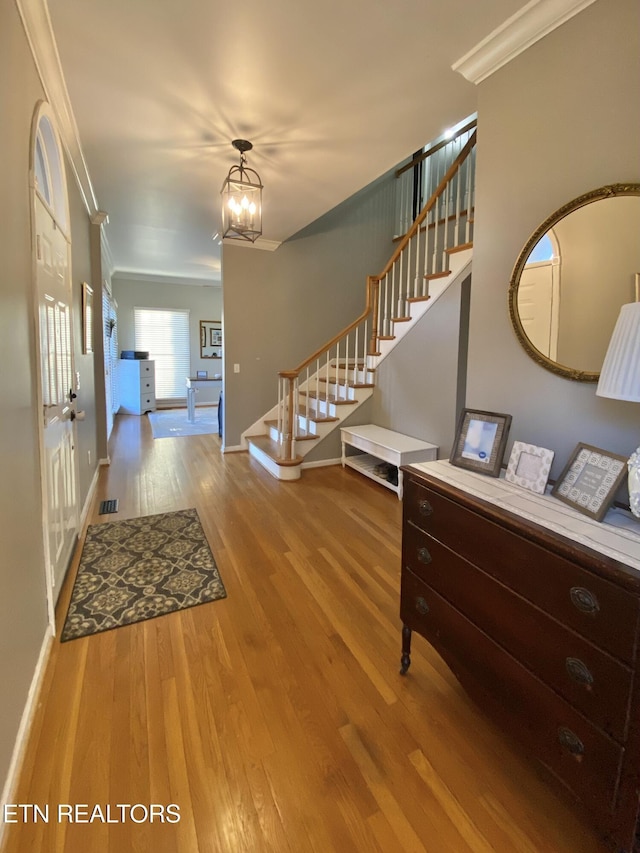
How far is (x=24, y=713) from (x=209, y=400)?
27.9 ft

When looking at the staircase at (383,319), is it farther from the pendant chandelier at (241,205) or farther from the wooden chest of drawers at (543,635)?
the wooden chest of drawers at (543,635)

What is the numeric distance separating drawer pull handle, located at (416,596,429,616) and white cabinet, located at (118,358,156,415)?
7599mm

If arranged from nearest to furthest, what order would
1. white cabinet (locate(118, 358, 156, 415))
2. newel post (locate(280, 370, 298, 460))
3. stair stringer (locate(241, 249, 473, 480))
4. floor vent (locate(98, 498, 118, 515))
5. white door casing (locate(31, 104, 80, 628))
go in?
1. white door casing (locate(31, 104, 80, 628))
2. floor vent (locate(98, 498, 118, 515))
3. stair stringer (locate(241, 249, 473, 480))
4. newel post (locate(280, 370, 298, 460))
5. white cabinet (locate(118, 358, 156, 415))

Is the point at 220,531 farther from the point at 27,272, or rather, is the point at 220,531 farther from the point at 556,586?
the point at 556,586

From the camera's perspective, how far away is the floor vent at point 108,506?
11.0ft

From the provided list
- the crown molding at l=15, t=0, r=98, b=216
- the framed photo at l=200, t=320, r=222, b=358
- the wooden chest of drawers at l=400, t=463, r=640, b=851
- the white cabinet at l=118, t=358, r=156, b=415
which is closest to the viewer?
the wooden chest of drawers at l=400, t=463, r=640, b=851

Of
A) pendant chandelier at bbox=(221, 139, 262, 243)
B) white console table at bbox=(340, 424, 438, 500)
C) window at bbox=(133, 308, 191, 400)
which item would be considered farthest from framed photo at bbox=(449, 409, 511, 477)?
window at bbox=(133, 308, 191, 400)

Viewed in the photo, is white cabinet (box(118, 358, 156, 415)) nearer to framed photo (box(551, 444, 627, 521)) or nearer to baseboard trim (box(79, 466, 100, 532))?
baseboard trim (box(79, 466, 100, 532))

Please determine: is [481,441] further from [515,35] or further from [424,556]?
[515,35]

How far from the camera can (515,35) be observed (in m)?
1.61

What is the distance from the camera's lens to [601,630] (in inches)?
37.9

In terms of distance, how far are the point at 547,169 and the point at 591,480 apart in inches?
47.3

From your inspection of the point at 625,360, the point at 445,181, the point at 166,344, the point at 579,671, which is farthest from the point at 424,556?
the point at 166,344

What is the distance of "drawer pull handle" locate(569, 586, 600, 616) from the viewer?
97cm
